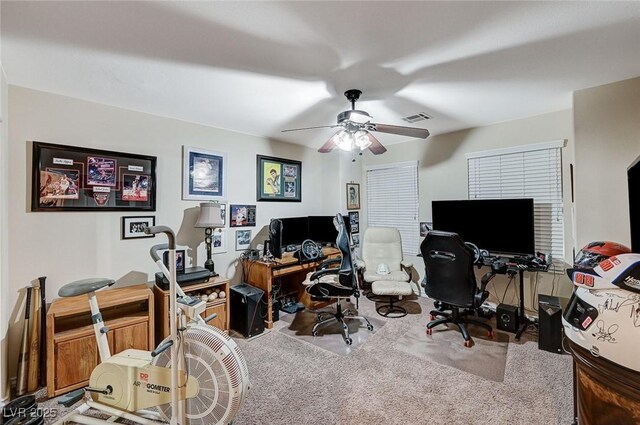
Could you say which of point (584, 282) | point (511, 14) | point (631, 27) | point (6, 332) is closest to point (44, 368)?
point (6, 332)

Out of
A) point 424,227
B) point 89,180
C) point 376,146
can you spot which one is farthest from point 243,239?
point 424,227

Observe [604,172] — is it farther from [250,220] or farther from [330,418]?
[250,220]

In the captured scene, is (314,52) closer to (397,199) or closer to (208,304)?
(208,304)

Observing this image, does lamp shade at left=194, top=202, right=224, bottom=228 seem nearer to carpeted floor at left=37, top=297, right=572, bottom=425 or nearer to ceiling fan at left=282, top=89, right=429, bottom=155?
carpeted floor at left=37, top=297, right=572, bottom=425

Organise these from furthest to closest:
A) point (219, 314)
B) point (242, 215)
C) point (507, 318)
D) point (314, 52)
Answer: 1. point (242, 215)
2. point (507, 318)
3. point (219, 314)
4. point (314, 52)

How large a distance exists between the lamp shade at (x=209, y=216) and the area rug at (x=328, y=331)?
4.75 ft

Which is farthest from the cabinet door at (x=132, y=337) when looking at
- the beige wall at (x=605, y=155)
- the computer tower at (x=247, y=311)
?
the beige wall at (x=605, y=155)

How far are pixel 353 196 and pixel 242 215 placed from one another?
210 cm

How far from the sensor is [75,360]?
2.14 meters

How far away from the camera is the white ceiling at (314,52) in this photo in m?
1.48

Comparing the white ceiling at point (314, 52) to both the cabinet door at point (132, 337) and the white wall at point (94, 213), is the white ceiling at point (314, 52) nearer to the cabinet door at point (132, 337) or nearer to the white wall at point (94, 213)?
the white wall at point (94, 213)

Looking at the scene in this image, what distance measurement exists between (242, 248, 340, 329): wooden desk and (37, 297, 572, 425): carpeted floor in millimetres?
562

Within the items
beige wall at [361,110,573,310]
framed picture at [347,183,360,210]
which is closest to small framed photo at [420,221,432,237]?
beige wall at [361,110,573,310]

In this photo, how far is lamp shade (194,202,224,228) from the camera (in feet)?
10.1
